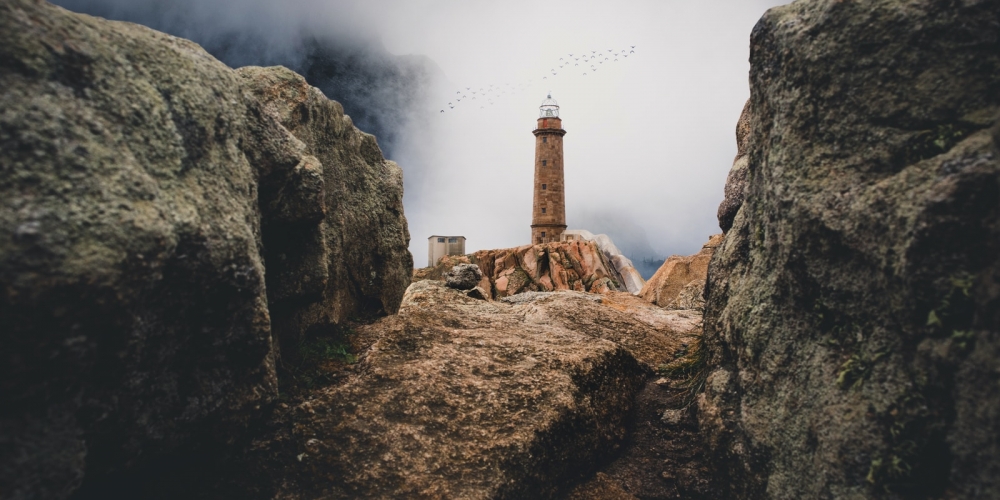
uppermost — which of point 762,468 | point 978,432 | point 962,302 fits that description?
point 962,302

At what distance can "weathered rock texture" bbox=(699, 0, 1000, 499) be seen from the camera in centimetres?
356

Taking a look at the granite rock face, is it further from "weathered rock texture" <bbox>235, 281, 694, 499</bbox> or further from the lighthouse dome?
the lighthouse dome

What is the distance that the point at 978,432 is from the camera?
338 cm

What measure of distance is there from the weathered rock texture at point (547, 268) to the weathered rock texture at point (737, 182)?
40.6 m

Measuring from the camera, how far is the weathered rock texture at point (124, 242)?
3332 millimetres

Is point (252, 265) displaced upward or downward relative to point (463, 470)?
upward

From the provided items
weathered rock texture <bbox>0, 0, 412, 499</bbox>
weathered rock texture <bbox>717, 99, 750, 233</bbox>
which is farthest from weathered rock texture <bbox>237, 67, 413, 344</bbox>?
weathered rock texture <bbox>717, 99, 750, 233</bbox>

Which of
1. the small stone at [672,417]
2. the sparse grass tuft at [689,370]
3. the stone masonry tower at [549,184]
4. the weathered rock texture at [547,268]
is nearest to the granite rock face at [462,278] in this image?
the sparse grass tuft at [689,370]

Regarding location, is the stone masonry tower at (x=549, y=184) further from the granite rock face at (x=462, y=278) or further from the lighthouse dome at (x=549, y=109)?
the granite rock face at (x=462, y=278)

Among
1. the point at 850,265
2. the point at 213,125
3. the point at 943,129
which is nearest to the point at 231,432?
the point at 213,125

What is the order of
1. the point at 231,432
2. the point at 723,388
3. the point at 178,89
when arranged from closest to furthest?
the point at 178,89 → the point at 231,432 → the point at 723,388

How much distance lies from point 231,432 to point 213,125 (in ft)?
8.35

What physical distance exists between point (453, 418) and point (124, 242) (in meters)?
3.45

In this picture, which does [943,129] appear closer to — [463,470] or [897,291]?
[897,291]
